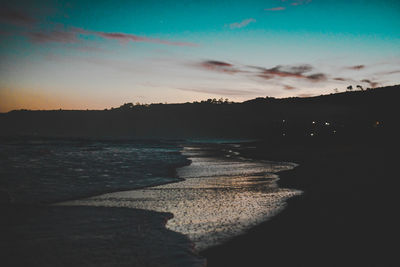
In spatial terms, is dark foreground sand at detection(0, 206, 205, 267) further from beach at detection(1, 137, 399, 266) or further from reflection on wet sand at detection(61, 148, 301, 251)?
reflection on wet sand at detection(61, 148, 301, 251)

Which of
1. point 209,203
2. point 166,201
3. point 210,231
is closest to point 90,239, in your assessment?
point 210,231

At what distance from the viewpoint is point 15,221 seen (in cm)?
629

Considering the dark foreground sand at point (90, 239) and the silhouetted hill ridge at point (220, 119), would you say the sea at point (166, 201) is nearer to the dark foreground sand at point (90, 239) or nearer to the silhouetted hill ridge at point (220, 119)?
the dark foreground sand at point (90, 239)

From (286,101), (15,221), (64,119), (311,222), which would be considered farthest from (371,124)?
(64,119)

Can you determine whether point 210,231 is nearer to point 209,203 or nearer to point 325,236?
point 325,236

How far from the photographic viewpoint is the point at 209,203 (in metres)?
8.20

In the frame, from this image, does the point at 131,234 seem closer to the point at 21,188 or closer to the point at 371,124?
the point at 21,188

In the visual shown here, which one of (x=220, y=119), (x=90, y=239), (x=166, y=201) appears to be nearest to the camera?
(x=90, y=239)

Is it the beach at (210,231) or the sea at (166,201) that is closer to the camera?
the beach at (210,231)

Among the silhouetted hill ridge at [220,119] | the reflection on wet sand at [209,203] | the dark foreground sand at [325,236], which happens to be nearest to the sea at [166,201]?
the reflection on wet sand at [209,203]

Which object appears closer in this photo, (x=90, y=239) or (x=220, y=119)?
(x=90, y=239)

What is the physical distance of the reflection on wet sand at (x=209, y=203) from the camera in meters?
5.99

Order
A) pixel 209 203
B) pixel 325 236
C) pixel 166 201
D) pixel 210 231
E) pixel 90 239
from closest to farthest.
Result: pixel 90 239 < pixel 325 236 < pixel 210 231 < pixel 209 203 < pixel 166 201

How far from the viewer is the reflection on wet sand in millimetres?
5988
